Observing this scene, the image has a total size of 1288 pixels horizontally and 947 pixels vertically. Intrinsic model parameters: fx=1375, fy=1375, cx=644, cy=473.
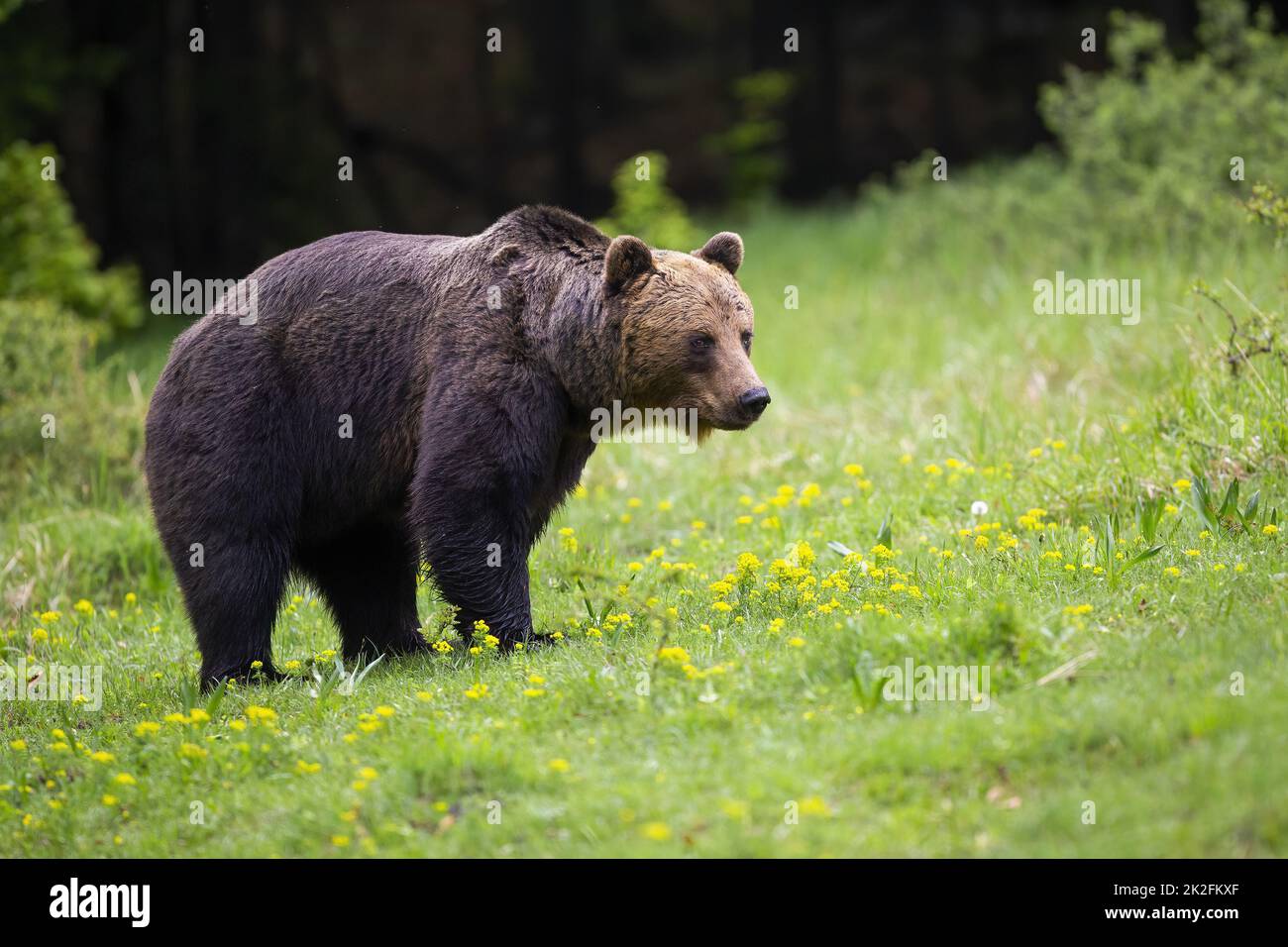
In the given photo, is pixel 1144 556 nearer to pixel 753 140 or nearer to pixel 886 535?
pixel 886 535

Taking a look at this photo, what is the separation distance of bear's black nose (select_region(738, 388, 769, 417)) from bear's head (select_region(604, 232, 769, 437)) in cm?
2

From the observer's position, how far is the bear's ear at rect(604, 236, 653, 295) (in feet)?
20.3

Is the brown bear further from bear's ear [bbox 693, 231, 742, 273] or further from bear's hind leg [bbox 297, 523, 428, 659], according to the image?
bear's hind leg [bbox 297, 523, 428, 659]

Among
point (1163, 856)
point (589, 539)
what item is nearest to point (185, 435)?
point (589, 539)

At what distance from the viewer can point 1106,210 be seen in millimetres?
13312

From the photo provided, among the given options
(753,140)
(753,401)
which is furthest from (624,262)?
(753,140)

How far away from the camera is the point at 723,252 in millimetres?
6758

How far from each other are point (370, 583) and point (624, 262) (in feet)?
6.93

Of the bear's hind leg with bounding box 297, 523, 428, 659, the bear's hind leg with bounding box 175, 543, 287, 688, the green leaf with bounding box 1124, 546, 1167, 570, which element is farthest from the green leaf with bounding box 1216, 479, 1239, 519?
the bear's hind leg with bounding box 175, 543, 287, 688

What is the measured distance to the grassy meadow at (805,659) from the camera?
4.34 meters

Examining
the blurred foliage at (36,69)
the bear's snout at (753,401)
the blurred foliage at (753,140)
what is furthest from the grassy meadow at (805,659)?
the blurred foliage at (753,140)

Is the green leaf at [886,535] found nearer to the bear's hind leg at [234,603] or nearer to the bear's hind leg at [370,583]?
the bear's hind leg at [370,583]

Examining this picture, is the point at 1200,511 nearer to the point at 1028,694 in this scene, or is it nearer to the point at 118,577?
the point at 1028,694

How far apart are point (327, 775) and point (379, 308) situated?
8.01 ft
